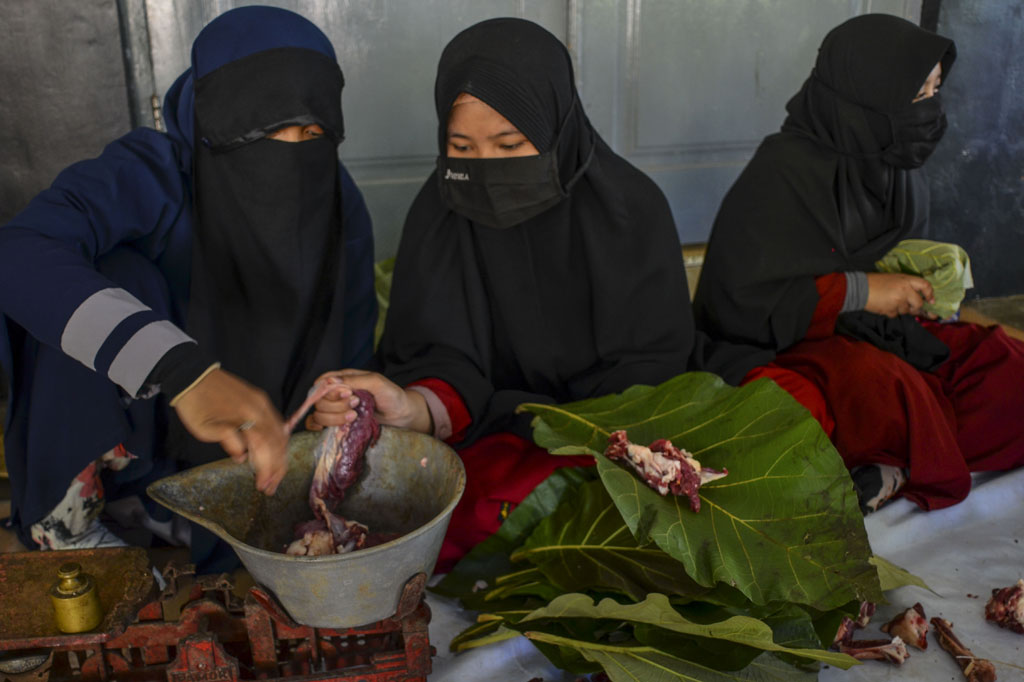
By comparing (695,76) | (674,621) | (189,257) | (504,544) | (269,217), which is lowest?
(504,544)

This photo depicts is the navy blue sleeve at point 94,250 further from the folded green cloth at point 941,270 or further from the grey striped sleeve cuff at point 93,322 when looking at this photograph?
Result: the folded green cloth at point 941,270

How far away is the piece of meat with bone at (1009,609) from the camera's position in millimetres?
1711

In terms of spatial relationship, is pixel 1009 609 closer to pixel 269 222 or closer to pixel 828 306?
pixel 828 306

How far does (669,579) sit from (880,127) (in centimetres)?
157

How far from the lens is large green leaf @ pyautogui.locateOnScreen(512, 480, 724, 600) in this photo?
152 cm

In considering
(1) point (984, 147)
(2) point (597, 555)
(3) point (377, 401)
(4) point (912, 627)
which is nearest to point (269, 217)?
(3) point (377, 401)

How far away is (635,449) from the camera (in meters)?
1.60

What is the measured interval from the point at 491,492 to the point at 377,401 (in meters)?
0.33

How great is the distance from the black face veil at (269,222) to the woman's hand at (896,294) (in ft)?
4.83

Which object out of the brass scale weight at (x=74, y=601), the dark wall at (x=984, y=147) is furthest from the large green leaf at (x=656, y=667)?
the dark wall at (x=984, y=147)

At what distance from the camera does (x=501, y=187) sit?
1.95 metres

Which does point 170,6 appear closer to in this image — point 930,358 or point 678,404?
point 678,404

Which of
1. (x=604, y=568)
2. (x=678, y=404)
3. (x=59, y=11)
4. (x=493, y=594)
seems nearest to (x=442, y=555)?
(x=493, y=594)

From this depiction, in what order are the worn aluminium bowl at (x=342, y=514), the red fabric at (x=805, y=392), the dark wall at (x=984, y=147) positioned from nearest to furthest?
the worn aluminium bowl at (x=342, y=514)
the red fabric at (x=805, y=392)
the dark wall at (x=984, y=147)
